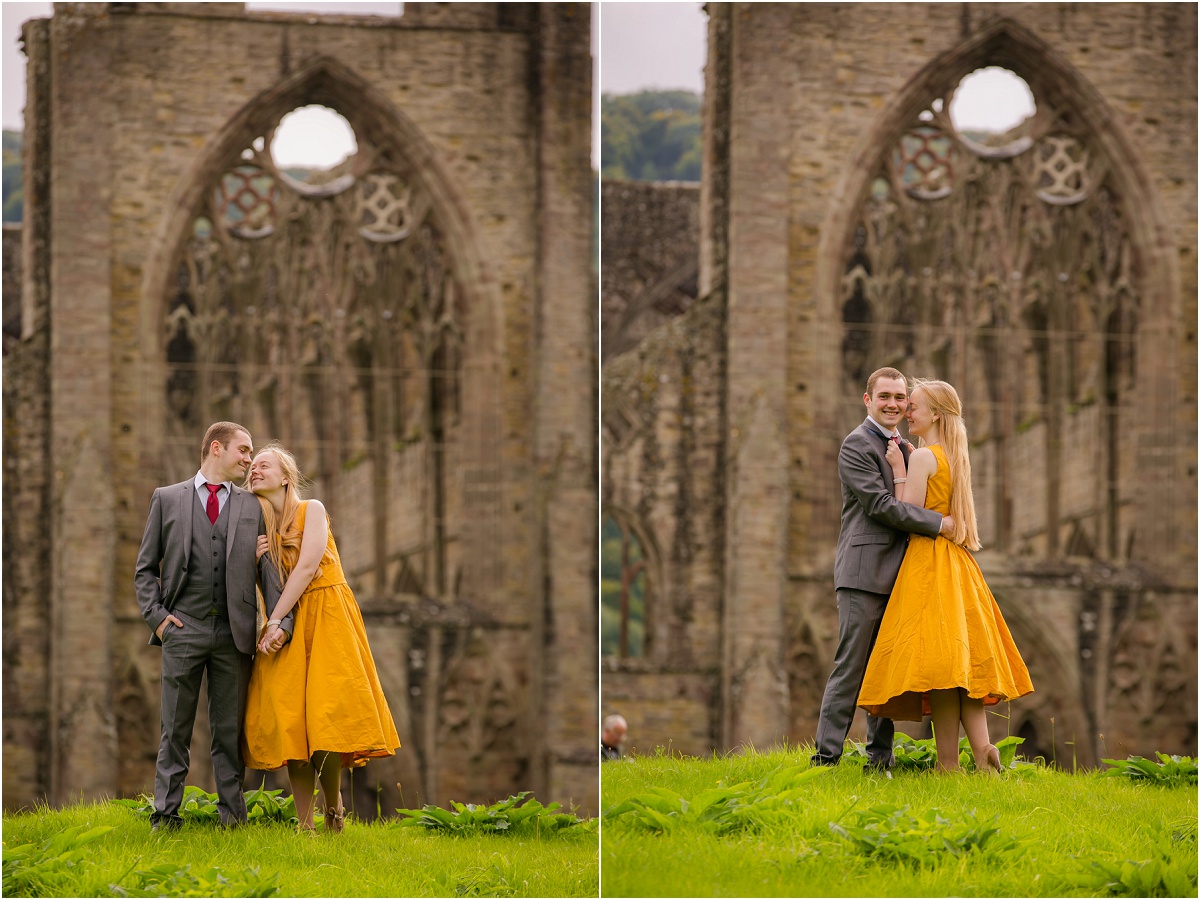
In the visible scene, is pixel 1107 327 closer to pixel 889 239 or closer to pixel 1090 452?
pixel 1090 452

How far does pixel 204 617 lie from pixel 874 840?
2652 millimetres

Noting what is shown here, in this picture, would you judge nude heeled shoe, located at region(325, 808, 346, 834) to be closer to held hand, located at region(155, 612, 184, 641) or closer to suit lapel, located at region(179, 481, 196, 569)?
held hand, located at region(155, 612, 184, 641)

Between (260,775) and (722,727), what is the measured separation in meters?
4.32

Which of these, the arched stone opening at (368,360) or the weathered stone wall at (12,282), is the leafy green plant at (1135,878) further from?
the weathered stone wall at (12,282)

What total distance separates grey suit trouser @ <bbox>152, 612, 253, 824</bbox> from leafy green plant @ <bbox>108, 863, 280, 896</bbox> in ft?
1.56

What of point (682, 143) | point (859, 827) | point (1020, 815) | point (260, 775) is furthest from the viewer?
point (682, 143)

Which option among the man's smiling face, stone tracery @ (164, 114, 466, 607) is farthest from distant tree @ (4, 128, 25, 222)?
the man's smiling face

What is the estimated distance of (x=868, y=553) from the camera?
5379mm

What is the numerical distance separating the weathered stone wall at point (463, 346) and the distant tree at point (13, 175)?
77cm

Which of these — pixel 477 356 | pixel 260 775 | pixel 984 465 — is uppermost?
pixel 477 356

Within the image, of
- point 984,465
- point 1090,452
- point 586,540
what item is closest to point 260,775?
point 586,540

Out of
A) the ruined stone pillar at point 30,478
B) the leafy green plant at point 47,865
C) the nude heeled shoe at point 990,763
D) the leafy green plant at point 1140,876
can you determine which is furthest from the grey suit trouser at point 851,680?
the ruined stone pillar at point 30,478

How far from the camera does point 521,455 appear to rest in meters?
13.6

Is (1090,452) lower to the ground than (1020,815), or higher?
higher
